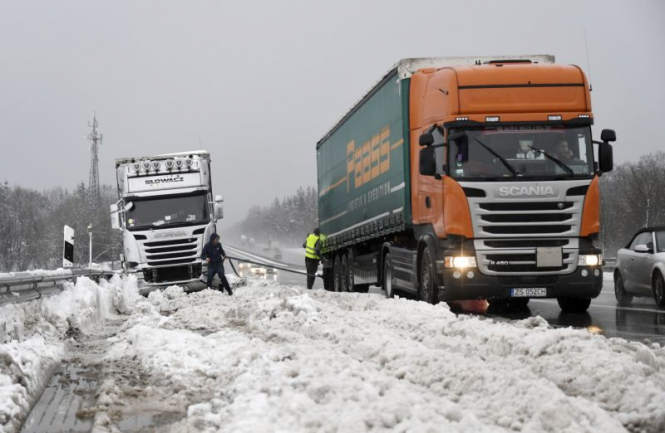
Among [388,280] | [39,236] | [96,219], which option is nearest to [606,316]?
[388,280]

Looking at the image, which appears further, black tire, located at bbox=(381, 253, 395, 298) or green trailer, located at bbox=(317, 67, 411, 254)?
black tire, located at bbox=(381, 253, 395, 298)

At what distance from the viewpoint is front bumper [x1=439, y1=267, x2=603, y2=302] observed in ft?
43.2

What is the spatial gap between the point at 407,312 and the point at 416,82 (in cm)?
477

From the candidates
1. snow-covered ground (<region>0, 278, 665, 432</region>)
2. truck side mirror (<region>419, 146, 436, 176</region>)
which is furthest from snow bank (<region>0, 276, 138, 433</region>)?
truck side mirror (<region>419, 146, 436, 176</region>)

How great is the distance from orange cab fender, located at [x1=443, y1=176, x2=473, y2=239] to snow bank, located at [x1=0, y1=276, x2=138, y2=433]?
5743 mm

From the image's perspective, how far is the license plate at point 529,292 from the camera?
13289 mm

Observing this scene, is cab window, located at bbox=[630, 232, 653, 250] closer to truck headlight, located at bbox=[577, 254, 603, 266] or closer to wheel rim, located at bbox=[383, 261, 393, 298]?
truck headlight, located at bbox=[577, 254, 603, 266]

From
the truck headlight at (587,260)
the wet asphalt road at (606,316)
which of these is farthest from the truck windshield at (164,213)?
the truck headlight at (587,260)

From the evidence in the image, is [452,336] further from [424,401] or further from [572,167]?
[572,167]

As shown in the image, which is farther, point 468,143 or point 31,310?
point 468,143

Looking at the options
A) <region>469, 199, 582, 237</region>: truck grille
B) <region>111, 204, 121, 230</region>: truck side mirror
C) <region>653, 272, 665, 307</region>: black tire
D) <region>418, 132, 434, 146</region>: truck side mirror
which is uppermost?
<region>418, 132, 434, 146</region>: truck side mirror

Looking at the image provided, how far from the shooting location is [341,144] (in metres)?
21.8

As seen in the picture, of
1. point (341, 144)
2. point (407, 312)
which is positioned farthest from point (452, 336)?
point (341, 144)

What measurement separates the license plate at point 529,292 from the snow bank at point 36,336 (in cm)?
657
